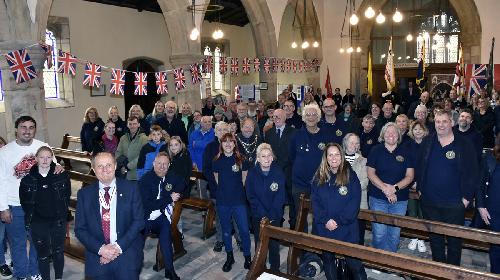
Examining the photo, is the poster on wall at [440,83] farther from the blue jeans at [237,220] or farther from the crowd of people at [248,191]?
the blue jeans at [237,220]

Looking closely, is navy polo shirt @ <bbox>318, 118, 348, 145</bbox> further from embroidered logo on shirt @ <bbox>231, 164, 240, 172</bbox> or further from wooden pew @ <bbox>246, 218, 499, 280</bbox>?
wooden pew @ <bbox>246, 218, 499, 280</bbox>

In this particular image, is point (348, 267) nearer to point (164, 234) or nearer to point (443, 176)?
point (443, 176)

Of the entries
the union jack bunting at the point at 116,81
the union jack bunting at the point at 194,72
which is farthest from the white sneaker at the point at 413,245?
the union jack bunting at the point at 194,72

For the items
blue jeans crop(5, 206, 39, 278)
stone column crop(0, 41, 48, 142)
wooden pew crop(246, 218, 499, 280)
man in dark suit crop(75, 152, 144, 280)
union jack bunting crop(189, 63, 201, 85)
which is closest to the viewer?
wooden pew crop(246, 218, 499, 280)

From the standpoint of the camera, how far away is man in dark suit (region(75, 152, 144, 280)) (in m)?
3.63

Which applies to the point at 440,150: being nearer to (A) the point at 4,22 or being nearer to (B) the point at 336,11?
(A) the point at 4,22

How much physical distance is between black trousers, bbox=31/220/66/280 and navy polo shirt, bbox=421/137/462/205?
410cm

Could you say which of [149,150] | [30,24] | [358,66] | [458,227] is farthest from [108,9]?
[458,227]

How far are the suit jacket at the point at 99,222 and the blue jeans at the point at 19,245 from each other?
1.68m

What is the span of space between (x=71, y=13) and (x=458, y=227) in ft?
41.3

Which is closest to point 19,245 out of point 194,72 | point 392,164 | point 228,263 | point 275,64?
point 228,263

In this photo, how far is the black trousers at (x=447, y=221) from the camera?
467 cm

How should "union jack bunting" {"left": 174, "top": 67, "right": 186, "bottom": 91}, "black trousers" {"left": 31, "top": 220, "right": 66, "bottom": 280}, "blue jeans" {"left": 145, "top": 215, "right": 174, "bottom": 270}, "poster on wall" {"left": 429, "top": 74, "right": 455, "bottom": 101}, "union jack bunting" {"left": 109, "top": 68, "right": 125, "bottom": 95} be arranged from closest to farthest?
"black trousers" {"left": 31, "top": 220, "right": 66, "bottom": 280}, "blue jeans" {"left": 145, "top": 215, "right": 174, "bottom": 270}, "union jack bunting" {"left": 109, "top": 68, "right": 125, "bottom": 95}, "union jack bunting" {"left": 174, "top": 67, "right": 186, "bottom": 91}, "poster on wall" {"left": 429, "top": 74, "right": 455, "bottom": 101}

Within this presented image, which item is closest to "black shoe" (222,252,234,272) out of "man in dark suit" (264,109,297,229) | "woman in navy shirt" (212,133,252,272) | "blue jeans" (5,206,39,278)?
"woman in navy shirt" (212,133,252,272)
